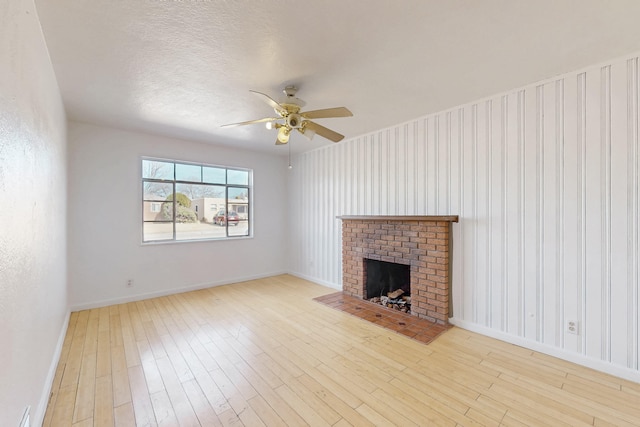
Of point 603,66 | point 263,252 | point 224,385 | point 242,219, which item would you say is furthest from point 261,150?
point 603,66

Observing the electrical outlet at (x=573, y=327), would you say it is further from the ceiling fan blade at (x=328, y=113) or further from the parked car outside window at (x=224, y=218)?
the parked car outside window at (x=224, y=218)

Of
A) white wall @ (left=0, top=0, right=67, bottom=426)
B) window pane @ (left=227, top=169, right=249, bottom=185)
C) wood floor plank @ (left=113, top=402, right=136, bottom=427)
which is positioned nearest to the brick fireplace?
window pane @ (left=227, top=169, right=249, bottom=185)

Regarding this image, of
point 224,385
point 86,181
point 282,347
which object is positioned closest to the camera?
point 224,385

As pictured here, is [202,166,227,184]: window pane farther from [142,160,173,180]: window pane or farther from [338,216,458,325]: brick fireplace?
[338,216,458,325]: brick fireplace

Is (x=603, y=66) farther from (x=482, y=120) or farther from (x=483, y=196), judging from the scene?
→ (x=483, y=196)

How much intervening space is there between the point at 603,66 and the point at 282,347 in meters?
3.89

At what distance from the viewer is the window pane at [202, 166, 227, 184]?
4924mm

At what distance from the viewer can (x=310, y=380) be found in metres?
2.17

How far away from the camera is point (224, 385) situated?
2107 mm

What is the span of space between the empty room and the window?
17 centimetres

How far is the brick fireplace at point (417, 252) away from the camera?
10.5ft

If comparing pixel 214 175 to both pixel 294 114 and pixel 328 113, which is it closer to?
pixel 294 114

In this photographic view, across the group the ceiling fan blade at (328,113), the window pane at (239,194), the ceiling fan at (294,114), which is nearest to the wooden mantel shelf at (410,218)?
the ceiling fan at (294,114)

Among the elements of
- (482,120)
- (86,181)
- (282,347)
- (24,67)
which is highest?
(482,120)
